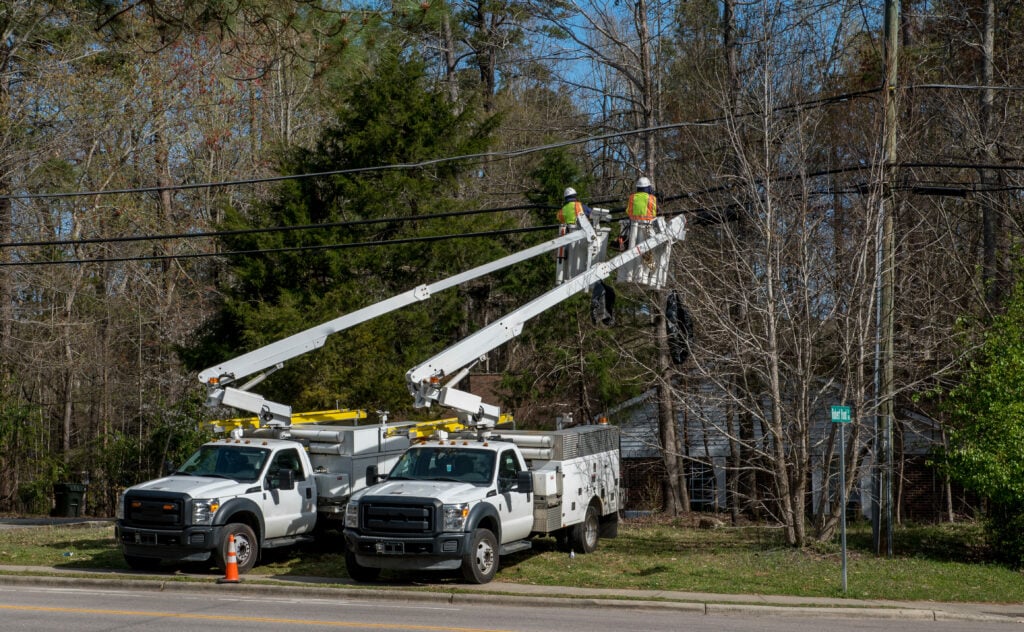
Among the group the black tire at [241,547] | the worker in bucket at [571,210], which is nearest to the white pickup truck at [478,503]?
the black tire at [241,547]

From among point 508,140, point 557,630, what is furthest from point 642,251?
point 508,140

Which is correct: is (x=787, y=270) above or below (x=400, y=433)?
above

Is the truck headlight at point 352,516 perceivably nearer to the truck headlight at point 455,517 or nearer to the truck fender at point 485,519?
the truck headlight at point 455,517

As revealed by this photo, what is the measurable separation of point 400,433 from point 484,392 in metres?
16.8

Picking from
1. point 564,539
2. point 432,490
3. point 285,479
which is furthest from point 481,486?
point 285,479

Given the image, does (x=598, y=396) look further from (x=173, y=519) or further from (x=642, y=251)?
(x=173, y=519)

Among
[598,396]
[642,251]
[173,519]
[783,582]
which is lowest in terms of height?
[783,582]

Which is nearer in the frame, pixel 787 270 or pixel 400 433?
pixel 400 433

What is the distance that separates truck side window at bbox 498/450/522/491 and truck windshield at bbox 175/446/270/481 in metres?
3.83

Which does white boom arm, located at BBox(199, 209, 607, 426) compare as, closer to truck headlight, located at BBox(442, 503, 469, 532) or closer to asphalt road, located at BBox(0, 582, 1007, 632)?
asphalt road, located at BBox(0, 582, 1007, 632)

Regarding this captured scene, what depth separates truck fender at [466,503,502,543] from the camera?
1498 cm

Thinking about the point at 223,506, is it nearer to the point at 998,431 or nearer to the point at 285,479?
the point at 285,479

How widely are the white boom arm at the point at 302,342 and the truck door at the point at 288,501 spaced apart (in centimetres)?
109

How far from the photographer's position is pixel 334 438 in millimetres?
18172
